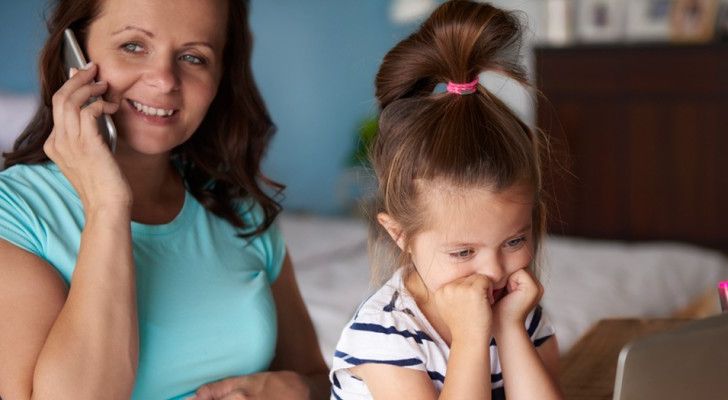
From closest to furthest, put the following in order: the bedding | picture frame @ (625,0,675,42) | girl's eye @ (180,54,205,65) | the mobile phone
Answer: the mobile phone
girl's eye @ (180,54,205,65)
the bedding
picture frame @ (625,0,675,42)

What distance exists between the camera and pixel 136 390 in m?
1.40

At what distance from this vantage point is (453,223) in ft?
→ 3.96

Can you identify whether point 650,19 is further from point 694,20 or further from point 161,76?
point 161,76

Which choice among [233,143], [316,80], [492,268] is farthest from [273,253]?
[316,80]

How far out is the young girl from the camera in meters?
1.20

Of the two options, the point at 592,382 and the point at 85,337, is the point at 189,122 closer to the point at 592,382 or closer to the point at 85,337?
the point at 85,337

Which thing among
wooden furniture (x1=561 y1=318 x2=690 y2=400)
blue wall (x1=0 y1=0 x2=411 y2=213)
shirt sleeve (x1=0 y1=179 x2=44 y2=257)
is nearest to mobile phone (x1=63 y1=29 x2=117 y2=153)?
shirt sleeve (x1=0 y1=179 x2=44 y2=257)

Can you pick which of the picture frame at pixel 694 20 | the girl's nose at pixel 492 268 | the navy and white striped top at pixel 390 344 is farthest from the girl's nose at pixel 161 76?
the picture frame at pixel 694 20

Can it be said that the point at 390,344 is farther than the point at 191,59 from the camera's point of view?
No

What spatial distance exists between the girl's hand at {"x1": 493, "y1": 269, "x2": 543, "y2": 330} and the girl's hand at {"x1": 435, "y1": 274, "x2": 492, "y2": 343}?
64 mm

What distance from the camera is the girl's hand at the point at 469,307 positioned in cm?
118

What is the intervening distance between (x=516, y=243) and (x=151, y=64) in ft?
1.92

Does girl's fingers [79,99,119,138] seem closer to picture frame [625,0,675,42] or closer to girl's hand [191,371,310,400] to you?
girl's hand [191,371,310,400]

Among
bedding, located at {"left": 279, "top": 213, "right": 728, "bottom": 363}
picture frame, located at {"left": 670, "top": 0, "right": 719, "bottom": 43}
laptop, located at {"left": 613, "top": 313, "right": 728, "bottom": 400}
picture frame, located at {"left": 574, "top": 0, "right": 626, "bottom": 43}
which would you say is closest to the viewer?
laptop, located at {"left": 613, "top": 313, "right": 728, "bottom": 400}
